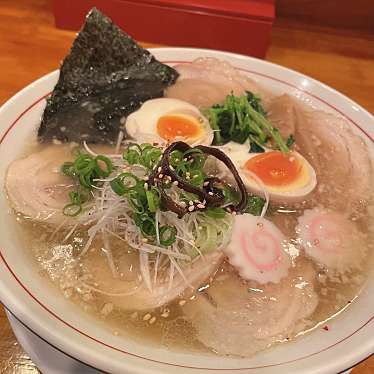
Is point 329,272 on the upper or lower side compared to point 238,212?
lower

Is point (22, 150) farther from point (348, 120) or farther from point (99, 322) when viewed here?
point (348, 120)

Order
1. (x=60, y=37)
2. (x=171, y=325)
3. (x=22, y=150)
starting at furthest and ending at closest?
1. (x=60, y=37)
2. (x=22, y=150)
3. (x=171, y=325)

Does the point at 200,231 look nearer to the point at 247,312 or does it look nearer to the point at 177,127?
the point at 247,312

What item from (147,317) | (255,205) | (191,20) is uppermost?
(191,20)

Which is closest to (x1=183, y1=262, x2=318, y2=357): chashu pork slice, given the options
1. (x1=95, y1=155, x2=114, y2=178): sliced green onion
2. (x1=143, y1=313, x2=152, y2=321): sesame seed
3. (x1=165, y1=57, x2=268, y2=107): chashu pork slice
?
(x1=143, y1=313, x2=152, y2=321): sesame seed

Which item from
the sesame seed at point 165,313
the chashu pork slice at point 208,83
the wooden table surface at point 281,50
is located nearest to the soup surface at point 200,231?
the sesame seed at point 165,313

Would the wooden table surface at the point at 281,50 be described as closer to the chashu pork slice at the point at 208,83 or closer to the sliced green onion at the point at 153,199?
Answer: the chashu pork slice at the point at 208,83

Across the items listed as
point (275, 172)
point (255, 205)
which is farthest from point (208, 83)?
point (255, 205)

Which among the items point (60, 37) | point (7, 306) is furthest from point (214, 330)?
point (60, 37)
